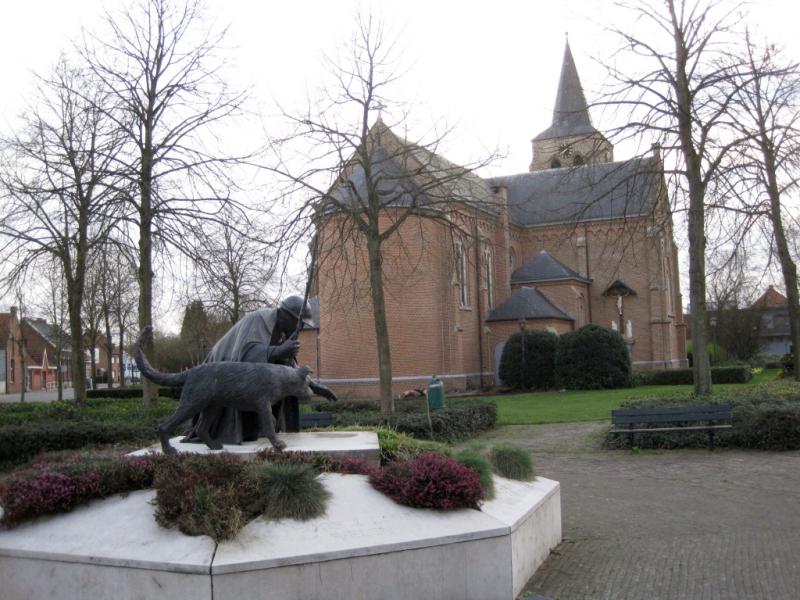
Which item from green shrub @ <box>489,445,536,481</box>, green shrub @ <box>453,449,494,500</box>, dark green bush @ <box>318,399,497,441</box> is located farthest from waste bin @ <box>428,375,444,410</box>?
green shrub @ <box>453,449,494,500</box>

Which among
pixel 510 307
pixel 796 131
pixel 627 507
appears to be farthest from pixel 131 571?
pixel 510 307

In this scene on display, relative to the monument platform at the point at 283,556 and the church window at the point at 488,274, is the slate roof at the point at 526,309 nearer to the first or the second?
the church window at the point at 488,274

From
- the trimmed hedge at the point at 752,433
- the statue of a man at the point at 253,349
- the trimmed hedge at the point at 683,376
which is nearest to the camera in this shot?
the statue of a man at the point at 253,349

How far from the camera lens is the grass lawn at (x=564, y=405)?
2216cm

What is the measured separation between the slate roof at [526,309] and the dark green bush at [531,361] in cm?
254

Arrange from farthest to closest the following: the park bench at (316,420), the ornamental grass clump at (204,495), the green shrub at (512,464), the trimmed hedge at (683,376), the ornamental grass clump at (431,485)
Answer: the trimmed hedge at (683,376) < the park bench at (316,420) < the green shrub at (512,464) < the ornamental grass clump at (431,485) < the ornamental grass clump at (204,495)

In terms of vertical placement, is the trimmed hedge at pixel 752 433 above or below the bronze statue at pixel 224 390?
below

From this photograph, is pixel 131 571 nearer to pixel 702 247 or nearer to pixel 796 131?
pixel 702 247

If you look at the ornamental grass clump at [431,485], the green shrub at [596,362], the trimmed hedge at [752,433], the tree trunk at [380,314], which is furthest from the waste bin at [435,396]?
the green shrub at [596,362]

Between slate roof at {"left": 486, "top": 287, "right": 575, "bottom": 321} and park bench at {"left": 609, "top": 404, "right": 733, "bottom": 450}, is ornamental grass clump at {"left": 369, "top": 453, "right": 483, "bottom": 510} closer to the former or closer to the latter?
park bench at {"left": 609, "top": 404, "right": 733, "bottom": 450}

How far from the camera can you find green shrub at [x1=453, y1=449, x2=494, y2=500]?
7.74m

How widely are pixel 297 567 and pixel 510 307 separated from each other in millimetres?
35237

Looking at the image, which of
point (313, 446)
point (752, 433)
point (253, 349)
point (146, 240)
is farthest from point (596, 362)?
point (313, 446)

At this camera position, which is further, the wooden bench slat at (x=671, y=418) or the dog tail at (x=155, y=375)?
the wooden bench slat at (x=671, y=418)
